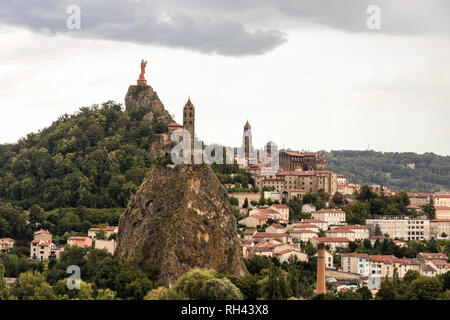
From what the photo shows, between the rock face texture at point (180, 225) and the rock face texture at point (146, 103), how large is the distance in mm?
26867

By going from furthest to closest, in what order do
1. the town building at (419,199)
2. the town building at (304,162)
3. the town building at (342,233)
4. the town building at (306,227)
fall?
the town building at (304,162) → the town building at (419,199) → the town building at (306,227) → the town building at (342,233)

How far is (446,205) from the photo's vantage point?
97.5 m

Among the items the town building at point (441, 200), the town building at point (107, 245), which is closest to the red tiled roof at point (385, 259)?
the town building at point (107, 245)

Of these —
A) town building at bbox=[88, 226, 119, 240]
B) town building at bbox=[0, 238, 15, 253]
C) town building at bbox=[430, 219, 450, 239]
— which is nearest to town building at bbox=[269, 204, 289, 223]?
town building at bbox=[430, 219, 450, 239]

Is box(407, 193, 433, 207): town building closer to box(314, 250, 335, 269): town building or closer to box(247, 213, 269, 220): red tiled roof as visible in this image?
box(247, 213, 269, 220): red tiled roof

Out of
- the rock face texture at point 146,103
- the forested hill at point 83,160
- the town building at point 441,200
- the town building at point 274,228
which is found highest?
the rock face texture at point 146,103

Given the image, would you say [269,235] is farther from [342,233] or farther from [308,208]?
[308,208]

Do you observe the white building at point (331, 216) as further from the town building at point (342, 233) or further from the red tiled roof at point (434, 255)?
the red tiled roof at point (434, 255)

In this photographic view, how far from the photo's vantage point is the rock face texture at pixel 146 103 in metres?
97.5

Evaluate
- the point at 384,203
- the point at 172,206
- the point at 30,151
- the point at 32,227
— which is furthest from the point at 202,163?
the point at 30,151

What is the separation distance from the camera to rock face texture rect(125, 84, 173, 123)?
97.5 metres

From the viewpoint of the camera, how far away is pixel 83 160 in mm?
95625
